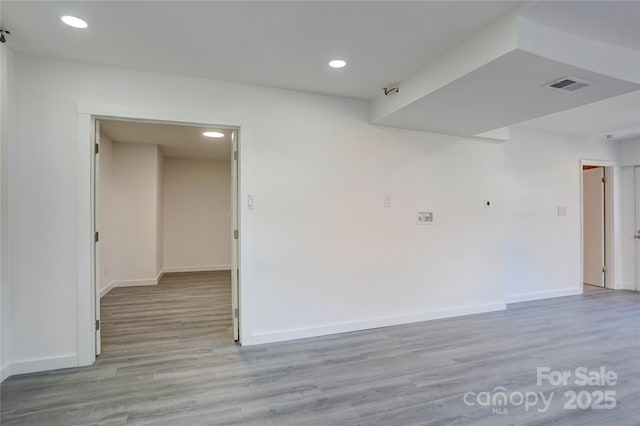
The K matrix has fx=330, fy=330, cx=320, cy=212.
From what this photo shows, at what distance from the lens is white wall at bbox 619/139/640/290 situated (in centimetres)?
581

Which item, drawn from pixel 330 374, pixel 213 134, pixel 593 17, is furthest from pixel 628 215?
pixel 213 134

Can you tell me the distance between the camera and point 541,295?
5145 mm

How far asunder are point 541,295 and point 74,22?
642 centimetres

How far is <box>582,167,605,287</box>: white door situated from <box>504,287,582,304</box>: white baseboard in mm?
1045

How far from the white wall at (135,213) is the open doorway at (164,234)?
0.02 m

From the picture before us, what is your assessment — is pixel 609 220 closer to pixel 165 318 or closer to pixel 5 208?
pixel 165 318

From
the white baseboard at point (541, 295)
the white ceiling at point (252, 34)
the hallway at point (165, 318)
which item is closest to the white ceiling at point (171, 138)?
the white ceiling at point (252, 34)

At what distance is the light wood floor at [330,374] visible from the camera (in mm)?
2111

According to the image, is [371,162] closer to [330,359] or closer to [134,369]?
[330,359]

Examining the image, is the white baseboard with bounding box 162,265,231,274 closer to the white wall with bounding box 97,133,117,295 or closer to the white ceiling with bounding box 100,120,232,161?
the white wall with bounding box 97,133,117,295

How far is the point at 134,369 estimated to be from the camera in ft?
8.92

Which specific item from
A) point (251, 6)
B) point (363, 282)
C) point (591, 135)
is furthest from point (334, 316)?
point (591, 135)

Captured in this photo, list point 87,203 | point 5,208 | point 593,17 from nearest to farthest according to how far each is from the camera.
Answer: point 593,17 < point 5,208 < point 87,203

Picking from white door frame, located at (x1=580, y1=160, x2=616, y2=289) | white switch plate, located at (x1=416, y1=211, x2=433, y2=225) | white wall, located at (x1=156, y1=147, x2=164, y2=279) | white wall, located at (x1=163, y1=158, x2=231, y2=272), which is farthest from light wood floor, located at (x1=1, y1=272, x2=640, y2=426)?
white wall, located at (x1=163, y1=158, x2=231, y2=272)
